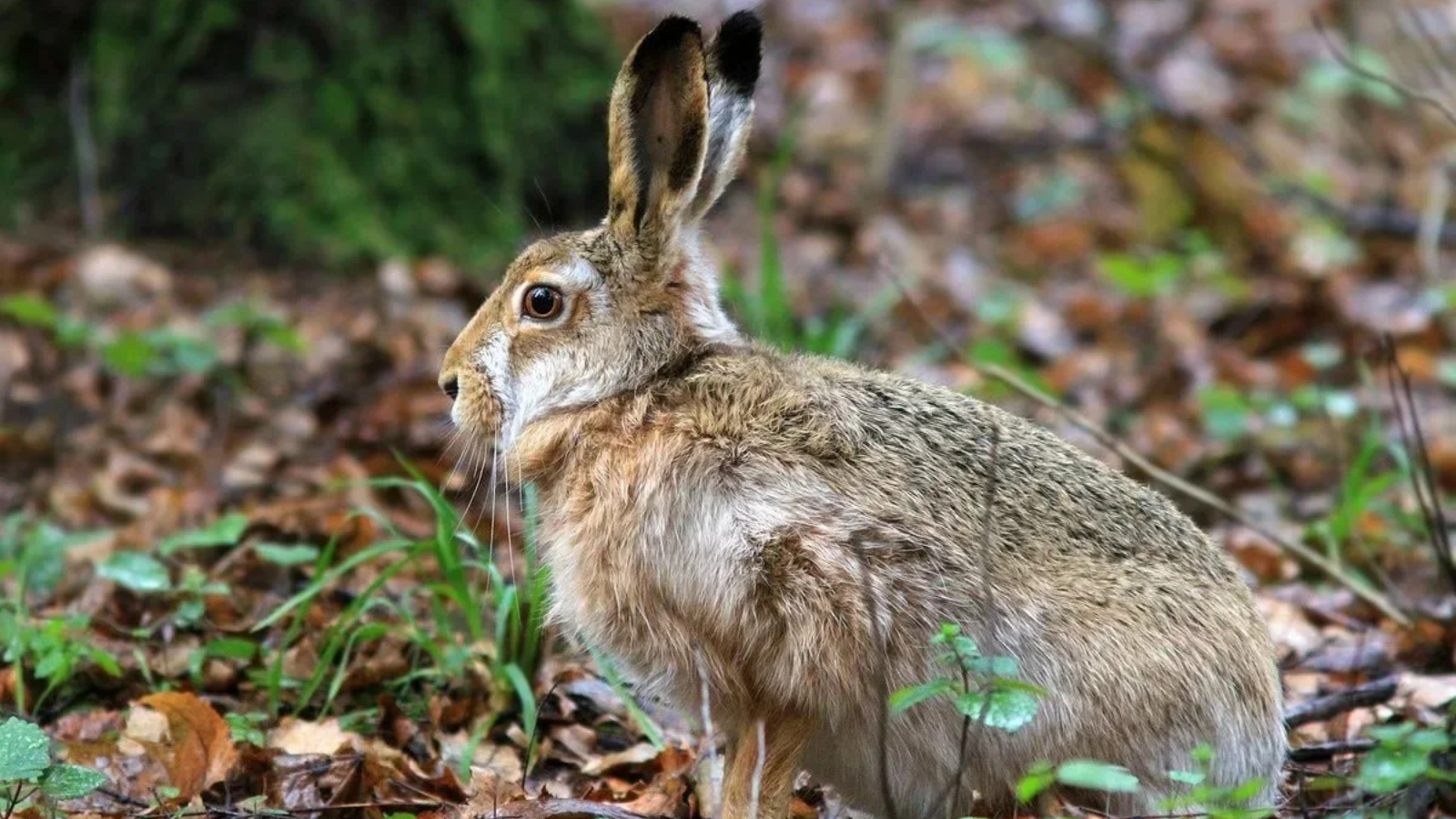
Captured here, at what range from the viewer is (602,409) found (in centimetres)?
415

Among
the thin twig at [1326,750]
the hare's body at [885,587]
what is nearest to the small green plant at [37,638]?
the hare's body at [885,587]

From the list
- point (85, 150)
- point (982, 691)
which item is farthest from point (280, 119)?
point (982, 691)

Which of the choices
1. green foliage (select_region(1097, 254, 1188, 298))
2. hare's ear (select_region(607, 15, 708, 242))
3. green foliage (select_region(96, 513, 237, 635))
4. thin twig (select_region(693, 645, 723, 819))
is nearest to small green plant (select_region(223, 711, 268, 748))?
green foliage (select_region(96, 513, 237, 635))

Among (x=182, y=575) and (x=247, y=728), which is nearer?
(x=247, y=728)

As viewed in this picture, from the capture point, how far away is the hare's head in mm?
4211

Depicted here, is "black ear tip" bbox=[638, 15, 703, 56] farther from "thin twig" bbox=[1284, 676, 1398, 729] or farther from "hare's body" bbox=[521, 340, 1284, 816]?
"thin twig" bbox=[1284, 676, 1398, 729]

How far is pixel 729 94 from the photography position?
4.30 metres

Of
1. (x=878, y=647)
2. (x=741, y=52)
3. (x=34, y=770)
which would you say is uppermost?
(x=741, y=52)

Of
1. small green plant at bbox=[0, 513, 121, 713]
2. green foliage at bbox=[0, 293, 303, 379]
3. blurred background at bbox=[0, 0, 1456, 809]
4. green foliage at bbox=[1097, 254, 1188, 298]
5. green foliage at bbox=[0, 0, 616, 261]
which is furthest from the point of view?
green foliage at bbox=[0, 0, 616, 261]

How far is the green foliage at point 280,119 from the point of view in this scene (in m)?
9.39

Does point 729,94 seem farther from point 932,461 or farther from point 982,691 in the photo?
point 982,691

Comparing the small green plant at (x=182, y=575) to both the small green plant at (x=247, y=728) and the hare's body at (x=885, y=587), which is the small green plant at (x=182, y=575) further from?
the hare's body at (x=885, y=587)

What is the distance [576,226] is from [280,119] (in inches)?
73.3

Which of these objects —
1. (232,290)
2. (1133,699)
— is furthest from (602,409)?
(232,290)
